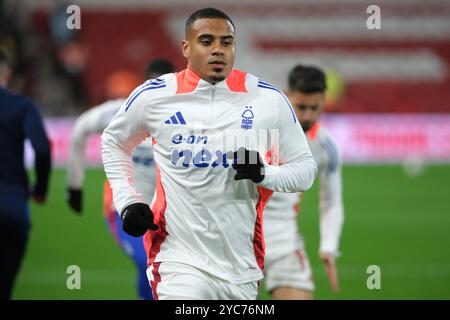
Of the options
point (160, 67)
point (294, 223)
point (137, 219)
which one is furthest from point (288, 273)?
point (137, 219)

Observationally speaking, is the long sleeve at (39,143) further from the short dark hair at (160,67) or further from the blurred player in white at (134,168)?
the short dark hair at (160,67)

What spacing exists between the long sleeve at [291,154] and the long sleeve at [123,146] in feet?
2.46

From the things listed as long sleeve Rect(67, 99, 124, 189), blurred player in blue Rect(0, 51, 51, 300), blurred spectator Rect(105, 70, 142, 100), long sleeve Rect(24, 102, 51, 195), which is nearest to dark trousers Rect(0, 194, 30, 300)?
blurred player in blue Rect(0, 51, 51, 300)

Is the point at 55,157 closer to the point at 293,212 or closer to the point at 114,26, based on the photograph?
the point at 114,26

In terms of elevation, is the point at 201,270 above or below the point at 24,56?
below

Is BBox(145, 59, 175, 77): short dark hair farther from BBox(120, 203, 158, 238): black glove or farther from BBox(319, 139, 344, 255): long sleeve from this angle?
BBox(120, 203, 158, 238): black glove

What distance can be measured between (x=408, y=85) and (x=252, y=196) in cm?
2893

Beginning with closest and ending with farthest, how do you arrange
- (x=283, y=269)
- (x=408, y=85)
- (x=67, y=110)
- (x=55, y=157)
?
(x=283, y=269)
(x=55, y=157)
(x=67, y=110)
(x=408, y=85)

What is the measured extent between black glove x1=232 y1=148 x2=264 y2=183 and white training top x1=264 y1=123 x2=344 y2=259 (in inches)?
92.0

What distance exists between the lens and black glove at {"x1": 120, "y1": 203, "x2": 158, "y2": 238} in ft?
15.8

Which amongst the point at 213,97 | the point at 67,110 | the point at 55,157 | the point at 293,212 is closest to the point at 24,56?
the point at 67,110

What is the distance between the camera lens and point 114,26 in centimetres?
3316

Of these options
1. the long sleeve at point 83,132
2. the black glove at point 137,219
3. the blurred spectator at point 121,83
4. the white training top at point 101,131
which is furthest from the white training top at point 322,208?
the blurred spectator at point 121,83

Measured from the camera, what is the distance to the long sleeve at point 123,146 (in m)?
5.03
